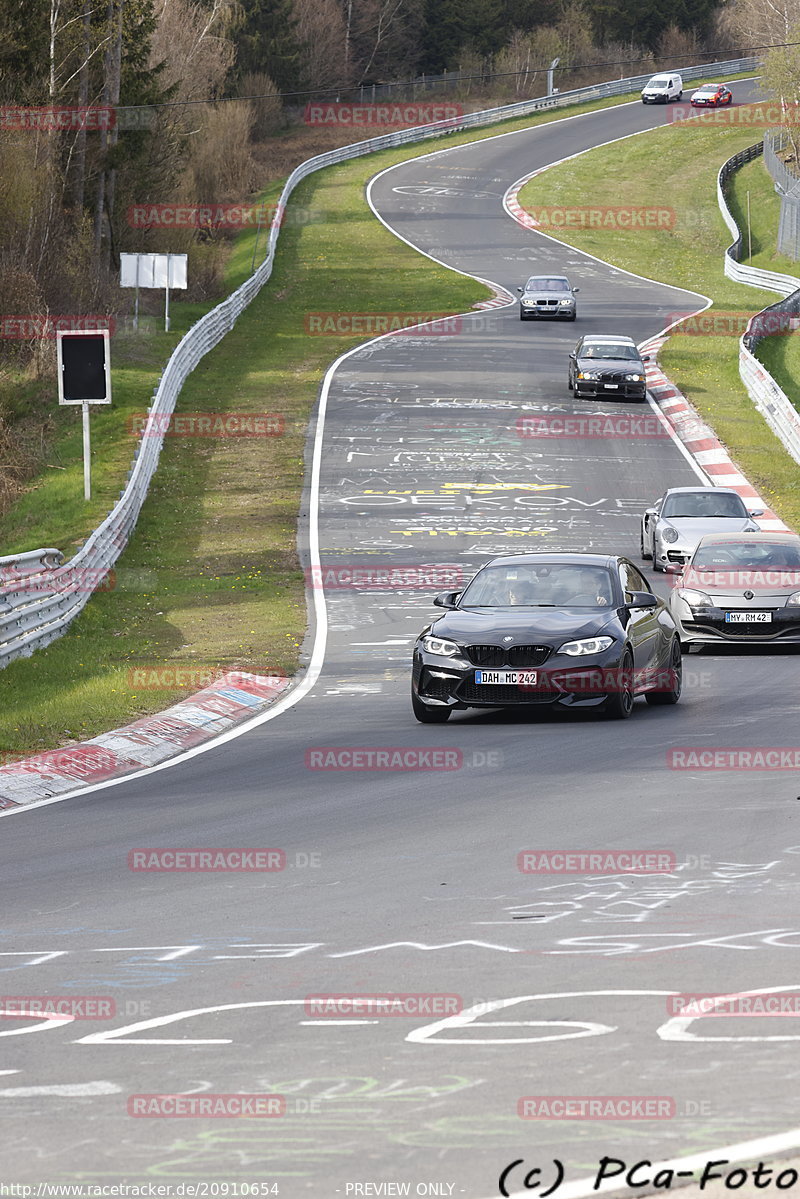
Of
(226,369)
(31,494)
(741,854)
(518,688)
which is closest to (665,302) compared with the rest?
(226,369)

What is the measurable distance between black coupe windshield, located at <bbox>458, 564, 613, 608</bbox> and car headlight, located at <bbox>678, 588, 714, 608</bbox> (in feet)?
13.3

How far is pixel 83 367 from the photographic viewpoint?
2803cm

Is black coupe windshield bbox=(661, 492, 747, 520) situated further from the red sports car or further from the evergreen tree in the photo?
the red sports car

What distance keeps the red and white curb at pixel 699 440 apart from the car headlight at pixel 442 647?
1501cm

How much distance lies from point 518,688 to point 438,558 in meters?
13.6

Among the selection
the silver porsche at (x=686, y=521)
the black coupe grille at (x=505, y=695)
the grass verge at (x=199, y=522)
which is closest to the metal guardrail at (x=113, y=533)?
the grass verge at (x=199, y=522)

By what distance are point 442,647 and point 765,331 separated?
41128 mm

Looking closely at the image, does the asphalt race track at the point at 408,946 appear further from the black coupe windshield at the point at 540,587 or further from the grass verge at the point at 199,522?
the grass verge at the point at 199,522

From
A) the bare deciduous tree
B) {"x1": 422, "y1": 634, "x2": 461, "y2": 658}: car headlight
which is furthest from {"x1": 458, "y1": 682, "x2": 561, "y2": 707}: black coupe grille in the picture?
the bare deciduous tree

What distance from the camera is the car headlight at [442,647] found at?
51.9 ft

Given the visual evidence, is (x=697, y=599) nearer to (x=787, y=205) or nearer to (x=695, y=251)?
(x=695, y=251)

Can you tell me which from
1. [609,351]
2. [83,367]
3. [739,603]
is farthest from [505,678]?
[609,351]

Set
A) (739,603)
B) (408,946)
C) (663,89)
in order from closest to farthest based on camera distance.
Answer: (408,946)
(739,603)
(663,89)

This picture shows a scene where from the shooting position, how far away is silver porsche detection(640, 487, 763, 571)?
26.9 metres
